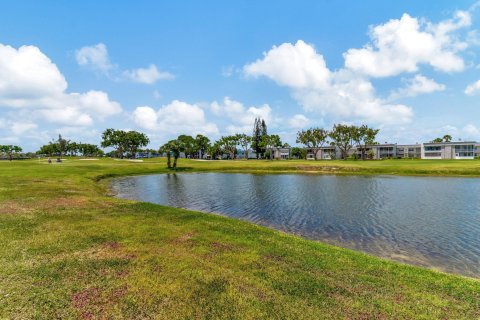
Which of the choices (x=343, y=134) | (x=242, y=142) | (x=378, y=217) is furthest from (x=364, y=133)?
(x=378, y=217)

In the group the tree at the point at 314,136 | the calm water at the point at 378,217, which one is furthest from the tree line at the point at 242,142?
the calm water at the point at 378,217

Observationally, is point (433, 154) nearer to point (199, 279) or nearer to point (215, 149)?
point (215, 149)

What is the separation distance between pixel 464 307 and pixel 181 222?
14789mm

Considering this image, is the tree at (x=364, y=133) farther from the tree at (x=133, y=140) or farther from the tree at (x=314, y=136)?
the tree at (x=133, y=140)

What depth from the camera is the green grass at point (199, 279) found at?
797cm

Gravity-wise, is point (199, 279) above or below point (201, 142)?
below

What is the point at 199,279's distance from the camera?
381 inches

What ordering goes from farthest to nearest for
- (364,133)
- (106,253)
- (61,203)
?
(364,133)
(61,203)
(106,253)

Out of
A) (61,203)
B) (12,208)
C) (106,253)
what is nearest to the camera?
(106,253)

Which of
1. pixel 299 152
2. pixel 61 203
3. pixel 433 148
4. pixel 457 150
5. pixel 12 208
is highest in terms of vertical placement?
Answer: pixel 433 148

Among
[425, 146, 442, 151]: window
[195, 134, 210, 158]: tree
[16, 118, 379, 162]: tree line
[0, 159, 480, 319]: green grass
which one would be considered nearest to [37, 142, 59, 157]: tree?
[16, 118, 379, 162]: tree line

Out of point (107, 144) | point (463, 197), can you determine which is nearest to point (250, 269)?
point (463, 197)

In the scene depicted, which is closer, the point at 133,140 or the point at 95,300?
the point at 95,300

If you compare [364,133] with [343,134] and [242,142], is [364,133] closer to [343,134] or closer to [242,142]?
[343,134]
